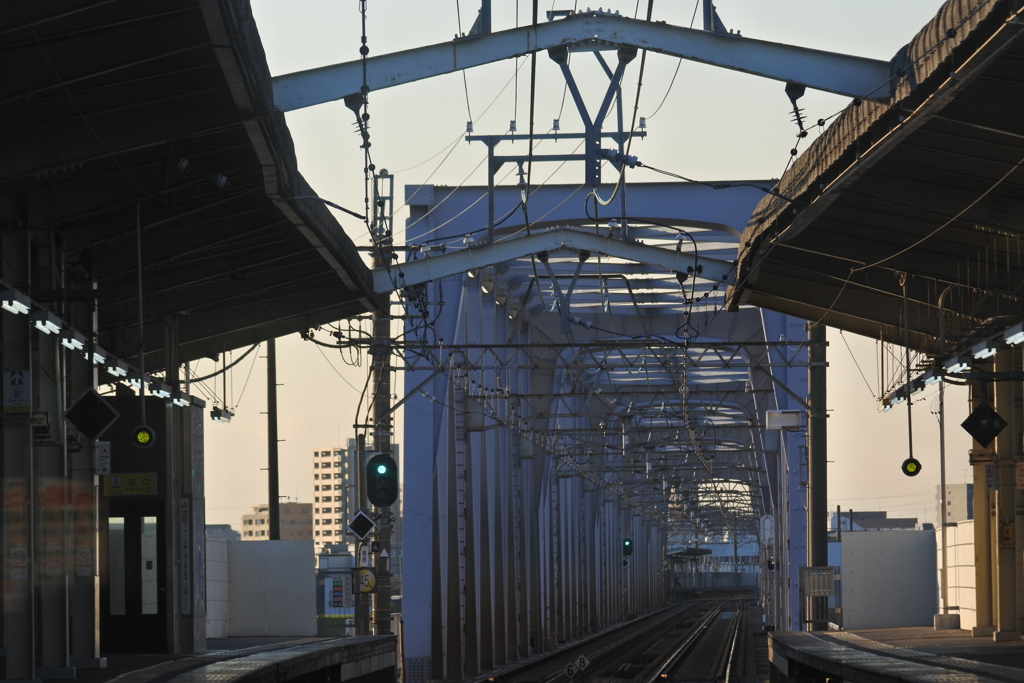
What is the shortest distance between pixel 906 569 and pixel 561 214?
1276 centimetres

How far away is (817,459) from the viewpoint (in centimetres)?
2847

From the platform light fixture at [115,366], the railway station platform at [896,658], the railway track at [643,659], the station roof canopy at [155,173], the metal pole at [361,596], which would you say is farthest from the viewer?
the railway track at [643,659]

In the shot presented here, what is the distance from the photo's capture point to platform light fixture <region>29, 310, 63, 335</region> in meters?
14.2

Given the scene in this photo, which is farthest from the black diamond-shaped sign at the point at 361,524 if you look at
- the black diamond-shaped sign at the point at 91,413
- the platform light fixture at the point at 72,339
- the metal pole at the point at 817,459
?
the metal pole at the point at 817,459

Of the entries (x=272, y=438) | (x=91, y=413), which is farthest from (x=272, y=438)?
(x=91, y=413)

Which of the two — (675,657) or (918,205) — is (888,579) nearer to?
(675,657)

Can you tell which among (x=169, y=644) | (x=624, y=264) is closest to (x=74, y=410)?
(x=169, y=644)

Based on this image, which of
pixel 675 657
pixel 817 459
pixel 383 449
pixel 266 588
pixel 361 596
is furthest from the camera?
pixel 675 657

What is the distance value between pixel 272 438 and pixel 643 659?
48.3 feet

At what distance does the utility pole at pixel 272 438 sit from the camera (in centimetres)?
3669

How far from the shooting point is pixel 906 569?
35.3m

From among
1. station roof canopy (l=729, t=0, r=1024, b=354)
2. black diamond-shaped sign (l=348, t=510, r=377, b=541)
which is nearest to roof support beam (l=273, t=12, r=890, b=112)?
station roof canopy (l=729, t=0, r=1024, b=354)

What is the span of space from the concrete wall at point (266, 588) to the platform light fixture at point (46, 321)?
53.1ft

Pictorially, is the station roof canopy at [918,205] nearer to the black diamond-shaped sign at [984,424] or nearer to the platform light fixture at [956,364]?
the platform light fixture at [956,364]
